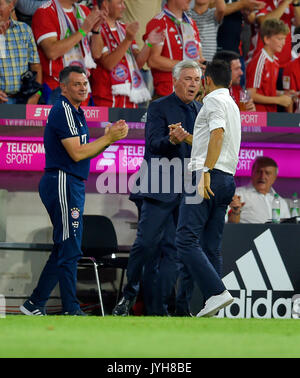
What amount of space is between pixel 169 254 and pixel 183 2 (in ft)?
9.71

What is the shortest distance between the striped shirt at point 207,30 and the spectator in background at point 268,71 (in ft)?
1.54

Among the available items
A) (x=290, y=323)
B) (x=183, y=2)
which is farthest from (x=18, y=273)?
(x=290, y=323)

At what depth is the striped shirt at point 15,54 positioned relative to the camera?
762 centimetres

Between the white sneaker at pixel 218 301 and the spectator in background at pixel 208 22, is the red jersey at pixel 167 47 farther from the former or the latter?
the white sneaker at pixel 218 301

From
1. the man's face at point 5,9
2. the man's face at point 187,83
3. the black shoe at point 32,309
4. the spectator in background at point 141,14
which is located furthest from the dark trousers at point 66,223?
the spectator in background at point 141,14

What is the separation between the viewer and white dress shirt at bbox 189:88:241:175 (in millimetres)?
5508

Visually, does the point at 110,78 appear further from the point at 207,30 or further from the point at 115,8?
the point at 207,30

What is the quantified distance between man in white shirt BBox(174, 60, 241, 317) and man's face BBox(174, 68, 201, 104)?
0.61 metres

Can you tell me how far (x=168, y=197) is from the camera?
20.7 feet

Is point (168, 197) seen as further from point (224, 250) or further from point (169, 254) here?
point (224, 250)

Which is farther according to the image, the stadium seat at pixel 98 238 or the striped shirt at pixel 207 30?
the striped shirt at pixel 207 30

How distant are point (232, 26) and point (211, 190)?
13.6 feet

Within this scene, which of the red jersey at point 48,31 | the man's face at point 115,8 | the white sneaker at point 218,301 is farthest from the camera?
the man's face at point 115,8

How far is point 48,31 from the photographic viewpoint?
7.73 m
